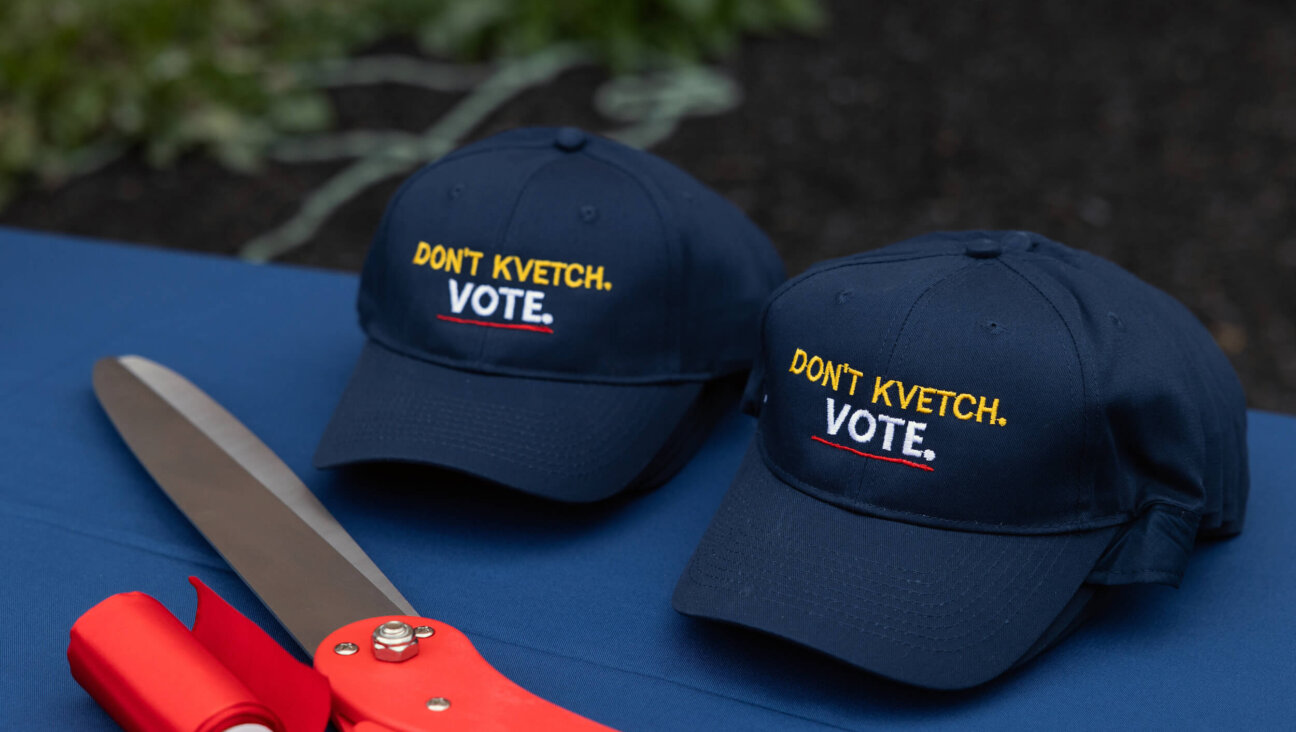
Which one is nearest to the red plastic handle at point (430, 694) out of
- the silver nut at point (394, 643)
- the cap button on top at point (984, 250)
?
the silver nut at point (394, 643)

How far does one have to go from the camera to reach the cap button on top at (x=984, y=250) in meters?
1.01

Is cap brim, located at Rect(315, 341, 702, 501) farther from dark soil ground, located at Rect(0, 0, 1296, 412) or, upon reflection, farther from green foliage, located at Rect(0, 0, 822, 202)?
green foliage, located at Rect(0, 0, 822, 202)

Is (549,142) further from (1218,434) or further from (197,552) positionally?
(1218,434)

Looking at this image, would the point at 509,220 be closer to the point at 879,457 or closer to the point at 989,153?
the point at 879,457

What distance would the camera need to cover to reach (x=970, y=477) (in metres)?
0.92

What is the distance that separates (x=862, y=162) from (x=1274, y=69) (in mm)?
1406

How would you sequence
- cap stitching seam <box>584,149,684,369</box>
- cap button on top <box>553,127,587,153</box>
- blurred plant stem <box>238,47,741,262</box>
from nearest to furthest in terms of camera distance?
cap stitching seam <box>584,149,684,369</box> < cap button on top <box>553,127,587,153</box> < blurred plant stem <box>238,47,741,262</box>

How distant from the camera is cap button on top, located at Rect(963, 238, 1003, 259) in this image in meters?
1.01

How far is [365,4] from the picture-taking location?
12.7 feet

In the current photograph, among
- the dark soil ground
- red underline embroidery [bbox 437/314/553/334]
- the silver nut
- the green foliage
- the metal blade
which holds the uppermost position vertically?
red underline embroidery [bbox 437/314/553/334]

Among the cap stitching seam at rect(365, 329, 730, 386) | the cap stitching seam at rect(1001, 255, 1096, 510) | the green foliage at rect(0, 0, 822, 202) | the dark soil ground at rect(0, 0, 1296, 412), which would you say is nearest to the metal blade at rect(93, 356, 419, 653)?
the cap stitching seam at rect(365, 329, 730, 386)

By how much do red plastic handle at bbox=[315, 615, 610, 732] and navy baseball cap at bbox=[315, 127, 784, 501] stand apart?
23 centimetres

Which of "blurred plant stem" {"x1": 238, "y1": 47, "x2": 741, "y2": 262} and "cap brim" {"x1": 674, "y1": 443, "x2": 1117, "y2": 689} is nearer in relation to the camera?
"cap brim" {"x1": 674, "y1": 443, "x2": 1117, "y2": 689}

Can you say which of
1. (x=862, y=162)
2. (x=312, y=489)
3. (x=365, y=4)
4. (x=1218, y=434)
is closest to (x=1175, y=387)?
(x=1218, y=434)
